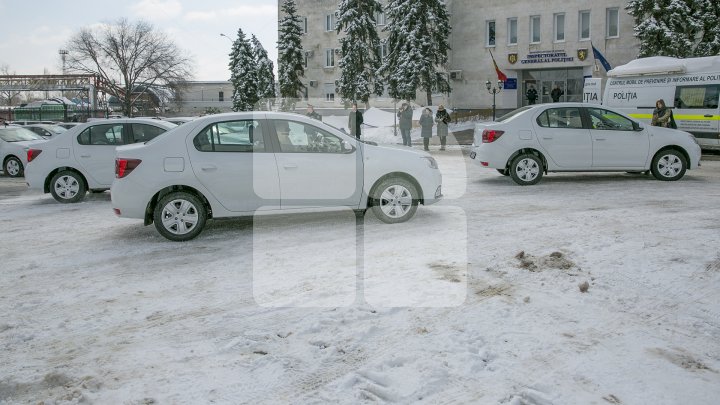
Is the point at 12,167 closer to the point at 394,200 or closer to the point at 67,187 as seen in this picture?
the point at 67,187

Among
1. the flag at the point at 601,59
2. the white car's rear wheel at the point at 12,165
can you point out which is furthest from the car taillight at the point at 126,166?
the flag at the point at 601,59

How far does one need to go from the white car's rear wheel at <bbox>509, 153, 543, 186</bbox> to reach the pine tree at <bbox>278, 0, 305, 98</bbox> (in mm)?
43006

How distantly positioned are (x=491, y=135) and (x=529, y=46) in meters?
32.4

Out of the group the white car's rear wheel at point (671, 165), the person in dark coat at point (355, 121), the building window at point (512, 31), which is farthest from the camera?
the building window at point (512, 31)

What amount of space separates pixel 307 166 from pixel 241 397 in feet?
15.3

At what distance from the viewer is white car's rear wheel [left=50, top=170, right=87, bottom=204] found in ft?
38.4

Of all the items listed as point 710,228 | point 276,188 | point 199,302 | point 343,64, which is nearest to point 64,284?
point 199,302

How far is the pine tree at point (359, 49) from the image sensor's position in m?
43.8

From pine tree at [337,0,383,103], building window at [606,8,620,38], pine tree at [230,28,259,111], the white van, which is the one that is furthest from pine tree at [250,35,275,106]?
the white van

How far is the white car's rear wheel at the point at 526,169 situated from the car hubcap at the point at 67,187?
8588 millimetres

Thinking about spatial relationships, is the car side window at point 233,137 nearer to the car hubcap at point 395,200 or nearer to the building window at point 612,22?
the car hubcap at point 395,200

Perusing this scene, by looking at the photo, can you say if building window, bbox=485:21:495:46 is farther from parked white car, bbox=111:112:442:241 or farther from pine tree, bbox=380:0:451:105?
parked white car, bbox=111:112:442:241

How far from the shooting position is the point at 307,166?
798 centimetres

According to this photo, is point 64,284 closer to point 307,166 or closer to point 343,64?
point 307,166
